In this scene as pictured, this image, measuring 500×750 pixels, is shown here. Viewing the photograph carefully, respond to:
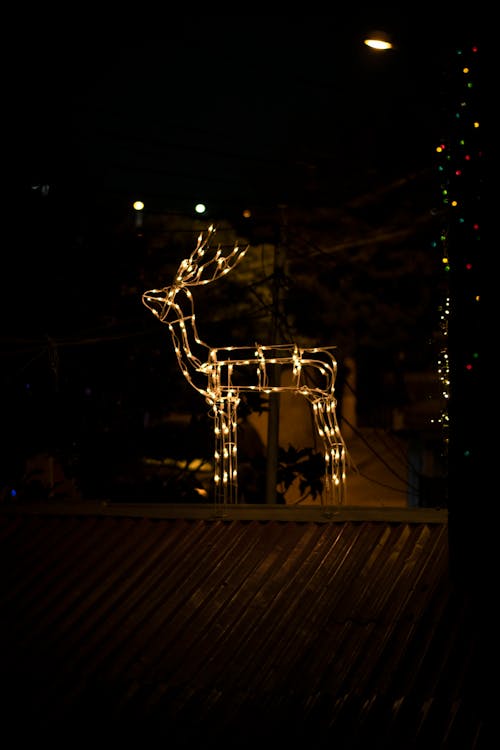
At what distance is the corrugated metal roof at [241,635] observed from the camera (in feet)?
17.6

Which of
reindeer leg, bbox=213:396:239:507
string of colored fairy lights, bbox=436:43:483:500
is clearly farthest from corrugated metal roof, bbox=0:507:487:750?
string of colored fairy lights, bbox=436:43:483:500

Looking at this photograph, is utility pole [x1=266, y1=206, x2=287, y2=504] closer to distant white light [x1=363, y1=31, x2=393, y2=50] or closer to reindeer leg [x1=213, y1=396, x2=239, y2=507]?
reindeer leg [x1=213, y1=396, x2=239, y2=507]

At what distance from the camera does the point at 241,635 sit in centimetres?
628

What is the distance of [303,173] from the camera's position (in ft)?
→ 70.2

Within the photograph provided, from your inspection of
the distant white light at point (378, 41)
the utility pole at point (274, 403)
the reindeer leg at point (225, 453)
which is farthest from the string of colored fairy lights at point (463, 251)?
the utility pole at point (274, 403)

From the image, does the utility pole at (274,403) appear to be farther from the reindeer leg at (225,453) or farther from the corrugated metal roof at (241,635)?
the corrugated metal roof at (241,635)

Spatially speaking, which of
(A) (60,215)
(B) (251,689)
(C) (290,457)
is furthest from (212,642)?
(A) (60,215)

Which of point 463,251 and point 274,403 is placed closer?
point 463,251

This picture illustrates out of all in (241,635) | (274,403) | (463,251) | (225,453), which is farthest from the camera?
(274,403)

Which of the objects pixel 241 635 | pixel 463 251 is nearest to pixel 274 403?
pixel 241 635

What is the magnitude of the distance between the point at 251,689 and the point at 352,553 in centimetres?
158

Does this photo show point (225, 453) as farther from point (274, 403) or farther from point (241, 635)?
point (274, 403)

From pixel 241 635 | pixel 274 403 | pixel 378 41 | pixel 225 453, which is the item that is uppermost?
pixel 378 41

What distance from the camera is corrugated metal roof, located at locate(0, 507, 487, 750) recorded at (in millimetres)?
5379
